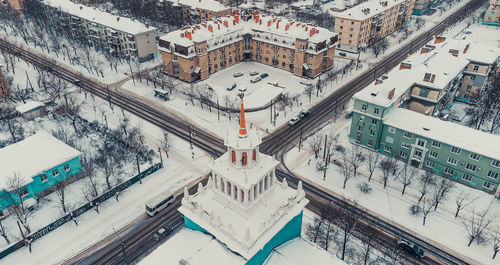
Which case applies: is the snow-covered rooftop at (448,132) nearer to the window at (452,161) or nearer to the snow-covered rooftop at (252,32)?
the window at (452,161)

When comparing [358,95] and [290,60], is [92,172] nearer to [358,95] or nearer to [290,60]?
[358,95]

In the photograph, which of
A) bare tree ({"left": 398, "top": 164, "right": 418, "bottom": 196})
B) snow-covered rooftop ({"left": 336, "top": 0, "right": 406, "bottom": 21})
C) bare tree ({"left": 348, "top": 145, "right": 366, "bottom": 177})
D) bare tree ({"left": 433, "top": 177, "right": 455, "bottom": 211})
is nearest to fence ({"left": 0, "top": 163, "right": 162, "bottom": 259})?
bare tree ({"left": 348, "top": 145, "right": 366, "bottom": 177})

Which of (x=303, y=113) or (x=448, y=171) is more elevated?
(x=448, y=171)

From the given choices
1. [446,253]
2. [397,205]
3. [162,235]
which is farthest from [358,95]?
[162,235]

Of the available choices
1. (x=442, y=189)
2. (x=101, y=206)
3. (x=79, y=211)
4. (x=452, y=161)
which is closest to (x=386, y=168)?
(x=442, y=189)

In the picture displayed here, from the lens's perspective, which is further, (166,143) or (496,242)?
(166,143)

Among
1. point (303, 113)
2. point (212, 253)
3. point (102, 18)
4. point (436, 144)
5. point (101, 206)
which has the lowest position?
point (101, 206)

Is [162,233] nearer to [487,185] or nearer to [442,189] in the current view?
[442,189]

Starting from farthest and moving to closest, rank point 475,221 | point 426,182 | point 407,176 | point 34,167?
point 407,176, point 426,182, point 34,167, point 475,221
